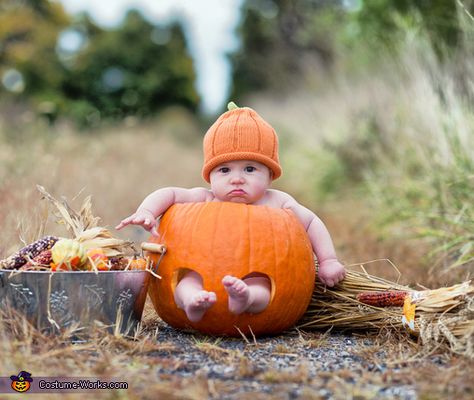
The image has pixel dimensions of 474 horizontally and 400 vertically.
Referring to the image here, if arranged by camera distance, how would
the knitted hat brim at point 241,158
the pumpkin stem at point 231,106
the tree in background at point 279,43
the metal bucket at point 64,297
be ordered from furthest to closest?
1. the tree in background at point 279,43
2. the pumpkin stem at point 231,106
3. the knitted hat brim at point 241,158
4. the metal bucket at point 64,297

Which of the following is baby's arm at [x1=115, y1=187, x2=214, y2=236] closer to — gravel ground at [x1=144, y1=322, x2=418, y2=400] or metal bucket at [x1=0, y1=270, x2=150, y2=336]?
metal bucket at [x1=0, y1=270, x2=150, y2=336]

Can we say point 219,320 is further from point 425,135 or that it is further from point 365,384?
point 425,135

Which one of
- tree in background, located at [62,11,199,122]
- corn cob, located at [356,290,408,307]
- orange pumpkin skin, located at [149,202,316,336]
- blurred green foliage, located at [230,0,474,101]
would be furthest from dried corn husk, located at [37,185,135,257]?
tree in background, located at [62,11,199,122]

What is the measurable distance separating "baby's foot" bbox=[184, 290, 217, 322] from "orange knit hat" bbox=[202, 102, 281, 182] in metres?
0.68

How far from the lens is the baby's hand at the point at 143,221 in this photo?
281cm

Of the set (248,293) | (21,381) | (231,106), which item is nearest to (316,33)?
(231,106)

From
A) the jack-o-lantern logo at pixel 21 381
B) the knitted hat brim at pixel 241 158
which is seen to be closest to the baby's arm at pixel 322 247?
the knitted hat brim at pixel 241 158

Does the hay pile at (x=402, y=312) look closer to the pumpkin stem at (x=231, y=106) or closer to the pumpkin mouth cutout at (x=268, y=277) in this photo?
the pumpkin mouth cutout at (x=268, y=277)

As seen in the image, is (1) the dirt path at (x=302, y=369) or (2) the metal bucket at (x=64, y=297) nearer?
(1) the dirt path at (x=302, y=369)

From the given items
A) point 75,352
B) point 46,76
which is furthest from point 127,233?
point 46,76

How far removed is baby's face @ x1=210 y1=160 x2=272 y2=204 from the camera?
296 cm

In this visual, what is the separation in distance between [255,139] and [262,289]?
2.34 feet

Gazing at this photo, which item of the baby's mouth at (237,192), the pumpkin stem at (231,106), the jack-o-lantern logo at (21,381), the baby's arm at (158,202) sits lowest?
the jack-o-lantern logo at (21,381)

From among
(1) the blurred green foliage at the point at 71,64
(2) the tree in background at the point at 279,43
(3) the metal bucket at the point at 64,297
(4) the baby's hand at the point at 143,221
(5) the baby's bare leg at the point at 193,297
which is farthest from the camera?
(1) the blurred green foliage at the point at 71,64
